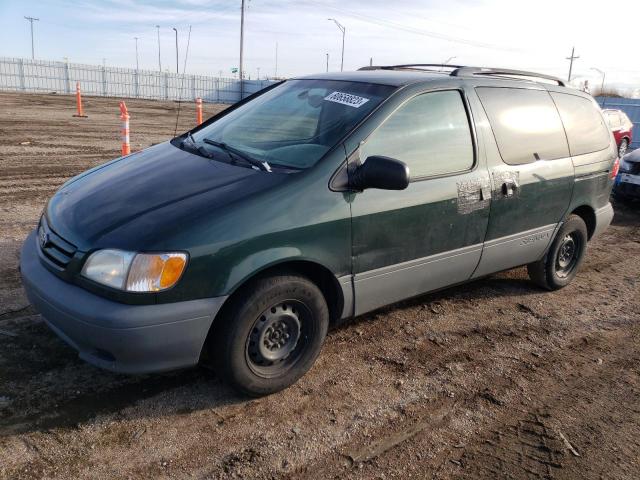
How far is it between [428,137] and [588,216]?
7.92ft

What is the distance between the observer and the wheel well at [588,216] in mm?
4996

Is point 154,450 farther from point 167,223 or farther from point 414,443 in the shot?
point 414,443

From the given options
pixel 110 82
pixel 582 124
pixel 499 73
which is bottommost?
pixel 110 82

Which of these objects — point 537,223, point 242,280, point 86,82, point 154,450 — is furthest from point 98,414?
point 86,82

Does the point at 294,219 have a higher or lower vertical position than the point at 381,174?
lower

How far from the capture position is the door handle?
398 centimetres

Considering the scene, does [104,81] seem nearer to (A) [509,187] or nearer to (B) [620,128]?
(B) [620,128]

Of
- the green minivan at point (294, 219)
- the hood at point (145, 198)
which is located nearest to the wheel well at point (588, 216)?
the green minivan at point (294, 219)

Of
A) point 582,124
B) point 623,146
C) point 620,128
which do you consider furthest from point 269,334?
point 623,146

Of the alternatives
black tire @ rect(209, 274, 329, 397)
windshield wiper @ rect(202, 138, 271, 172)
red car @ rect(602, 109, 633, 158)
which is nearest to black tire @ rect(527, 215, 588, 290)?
black tire @ rect(209, 274, 329, 397)

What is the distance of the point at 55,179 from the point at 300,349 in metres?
6.77

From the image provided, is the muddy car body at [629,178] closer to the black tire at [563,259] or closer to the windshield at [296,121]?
the black tire at [563,259]

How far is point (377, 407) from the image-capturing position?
3092mm

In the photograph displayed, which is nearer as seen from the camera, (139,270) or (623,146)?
(139,270)
